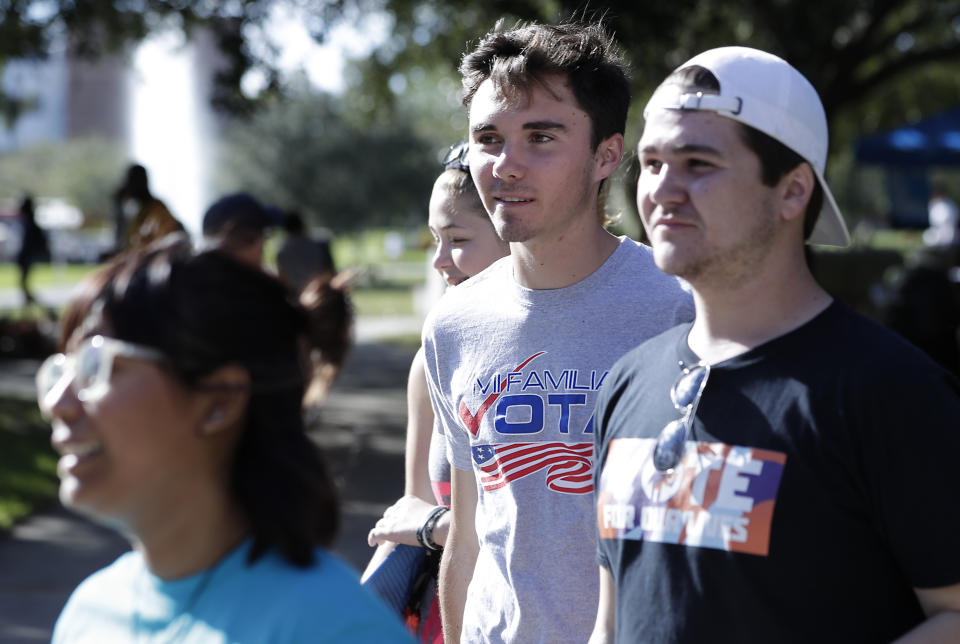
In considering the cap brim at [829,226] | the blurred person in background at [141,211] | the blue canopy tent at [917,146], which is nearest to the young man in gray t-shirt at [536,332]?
the cap brim at [829,226]

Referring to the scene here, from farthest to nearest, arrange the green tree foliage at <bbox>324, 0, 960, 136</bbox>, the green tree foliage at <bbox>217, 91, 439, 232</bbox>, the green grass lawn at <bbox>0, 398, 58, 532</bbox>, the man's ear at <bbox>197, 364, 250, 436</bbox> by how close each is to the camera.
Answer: the green tree foliage at <bbox>217, 91, 439, 232</bbox>
the green tree foliage at <bbox>324, 0, 960, 136</bbox>
the green grass lawn at <bbox>0, 398, 58, 532</bbox>
the man's ear at <bbox>197, 364, 250, 436</bbox>

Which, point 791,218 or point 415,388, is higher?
Answer: point 791,218

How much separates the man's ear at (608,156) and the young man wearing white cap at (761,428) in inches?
24.9

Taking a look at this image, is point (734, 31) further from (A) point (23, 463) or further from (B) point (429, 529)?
(B) point (429, 529)

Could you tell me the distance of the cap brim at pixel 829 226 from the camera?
2.09 m

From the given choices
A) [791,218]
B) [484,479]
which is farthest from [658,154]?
[484,479]

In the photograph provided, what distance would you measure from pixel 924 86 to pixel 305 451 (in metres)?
27.0

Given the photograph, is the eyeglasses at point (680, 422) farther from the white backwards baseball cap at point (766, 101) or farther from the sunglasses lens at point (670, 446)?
the white backwards baseball cap at point (766, 101)

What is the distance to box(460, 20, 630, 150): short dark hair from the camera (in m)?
2.69

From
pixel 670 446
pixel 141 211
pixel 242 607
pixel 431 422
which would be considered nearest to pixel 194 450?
pixel 242 607

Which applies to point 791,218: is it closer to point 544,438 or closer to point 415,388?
point 544,438

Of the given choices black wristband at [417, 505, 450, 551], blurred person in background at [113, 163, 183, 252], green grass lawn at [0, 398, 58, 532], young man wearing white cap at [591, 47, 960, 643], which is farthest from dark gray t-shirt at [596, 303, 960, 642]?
green grass lawn at [0, 398, 58, 532]

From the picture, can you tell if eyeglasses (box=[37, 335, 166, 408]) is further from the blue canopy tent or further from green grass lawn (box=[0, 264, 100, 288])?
green grass lawn (box=[0, 264, 100, 288])

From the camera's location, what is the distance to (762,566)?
182cm
